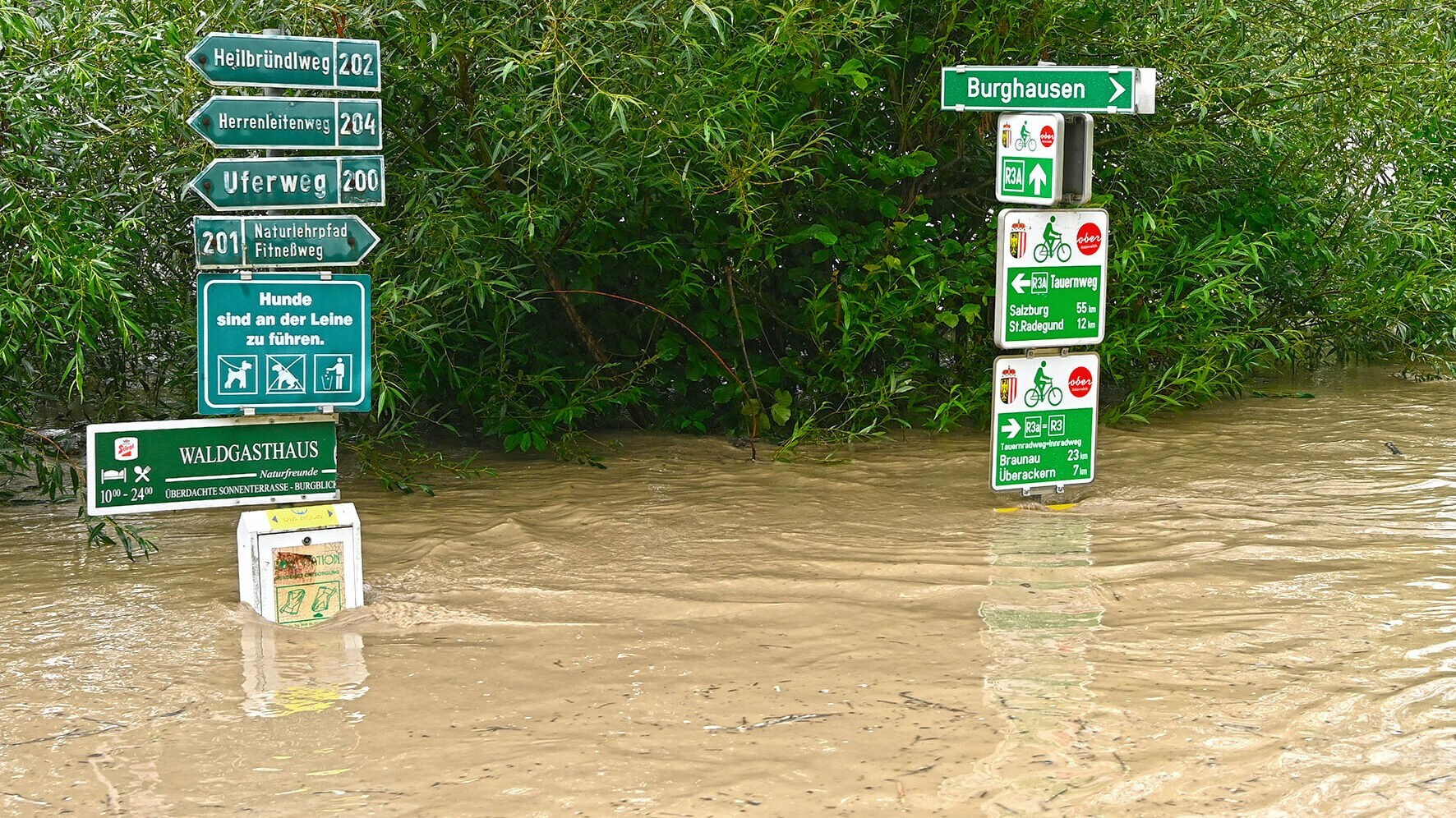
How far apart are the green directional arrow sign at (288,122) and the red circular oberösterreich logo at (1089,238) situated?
333 cm

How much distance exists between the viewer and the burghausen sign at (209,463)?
17.0ft

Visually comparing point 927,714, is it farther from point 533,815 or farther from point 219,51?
point 219,51

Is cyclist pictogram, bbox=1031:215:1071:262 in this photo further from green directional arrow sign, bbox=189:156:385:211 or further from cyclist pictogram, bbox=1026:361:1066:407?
green directional arrow sign, bbox=189:156:385:211

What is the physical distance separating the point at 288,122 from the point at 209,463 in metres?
1.23

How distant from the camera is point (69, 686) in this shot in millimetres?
4582

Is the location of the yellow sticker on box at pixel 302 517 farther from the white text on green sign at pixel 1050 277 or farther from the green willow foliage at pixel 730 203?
the white text on green sign at pixel 1050 277

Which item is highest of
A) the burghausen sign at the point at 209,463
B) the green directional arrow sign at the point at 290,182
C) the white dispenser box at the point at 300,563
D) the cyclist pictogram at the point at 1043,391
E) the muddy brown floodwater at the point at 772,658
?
the green directional arrow sign at the point at 290,182

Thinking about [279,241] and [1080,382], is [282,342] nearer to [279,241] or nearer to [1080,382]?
[279,241]

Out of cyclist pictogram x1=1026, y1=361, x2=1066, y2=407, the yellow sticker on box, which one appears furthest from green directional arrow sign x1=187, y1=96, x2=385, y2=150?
cyclist pictogram x1=1026, y1=361, x2=1066, y2=407

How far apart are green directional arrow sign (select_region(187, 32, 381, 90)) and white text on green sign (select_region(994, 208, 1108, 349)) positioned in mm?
2996

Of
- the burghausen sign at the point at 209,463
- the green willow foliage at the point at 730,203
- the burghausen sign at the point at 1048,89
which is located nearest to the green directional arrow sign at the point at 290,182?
the burghausen sign at the point at 209,463

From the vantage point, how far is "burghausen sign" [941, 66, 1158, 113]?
666 cm

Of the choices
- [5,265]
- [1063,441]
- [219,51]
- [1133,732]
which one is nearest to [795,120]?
[1063,441]

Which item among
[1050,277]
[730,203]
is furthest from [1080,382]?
[730,203]
